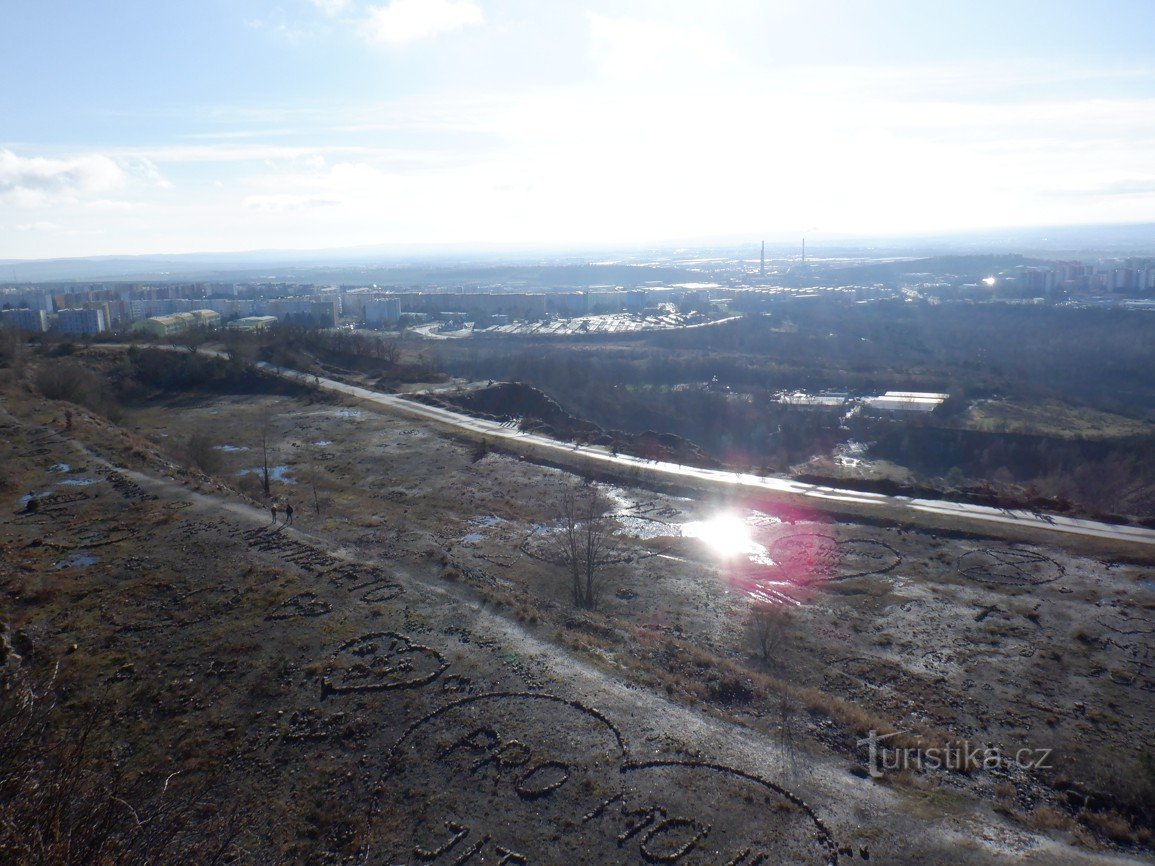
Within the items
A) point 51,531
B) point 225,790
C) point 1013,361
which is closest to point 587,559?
point 225,790

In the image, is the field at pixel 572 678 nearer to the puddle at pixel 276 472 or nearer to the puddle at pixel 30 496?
the puddle at pixel 30 496

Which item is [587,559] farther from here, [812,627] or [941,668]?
[941,668]

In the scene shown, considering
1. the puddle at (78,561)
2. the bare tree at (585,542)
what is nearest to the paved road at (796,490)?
the bare tree at (585,542)

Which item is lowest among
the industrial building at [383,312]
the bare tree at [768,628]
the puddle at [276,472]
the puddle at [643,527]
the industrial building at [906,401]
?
the industrial building at [906,401]

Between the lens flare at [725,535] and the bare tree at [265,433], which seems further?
the bare tree at [265,433]

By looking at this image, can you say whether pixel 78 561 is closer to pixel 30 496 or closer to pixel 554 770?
pixel 30 496

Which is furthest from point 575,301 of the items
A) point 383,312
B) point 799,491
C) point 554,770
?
point 554,770
